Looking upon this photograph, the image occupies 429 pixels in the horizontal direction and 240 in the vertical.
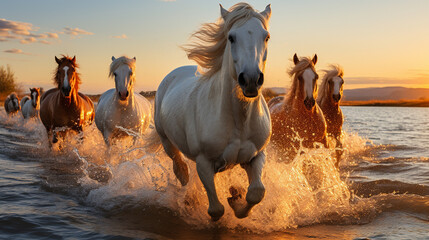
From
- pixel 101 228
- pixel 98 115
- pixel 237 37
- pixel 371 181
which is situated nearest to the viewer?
pixel 237 37

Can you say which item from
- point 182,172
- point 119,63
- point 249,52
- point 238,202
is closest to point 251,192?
point 238,202

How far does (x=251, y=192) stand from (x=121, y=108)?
4.85 meters

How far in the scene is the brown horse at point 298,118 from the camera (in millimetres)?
6113

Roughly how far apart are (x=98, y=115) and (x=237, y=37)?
5941 millimetres

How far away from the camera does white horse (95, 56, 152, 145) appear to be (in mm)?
7484

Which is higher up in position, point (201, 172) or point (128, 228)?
point (201, 172)

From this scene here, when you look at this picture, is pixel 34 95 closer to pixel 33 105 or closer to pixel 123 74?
pixel 33 105

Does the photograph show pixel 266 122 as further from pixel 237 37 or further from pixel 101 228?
pixel 101 228

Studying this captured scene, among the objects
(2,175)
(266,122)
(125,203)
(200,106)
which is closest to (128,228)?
(125,203)

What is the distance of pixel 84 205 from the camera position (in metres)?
5.34

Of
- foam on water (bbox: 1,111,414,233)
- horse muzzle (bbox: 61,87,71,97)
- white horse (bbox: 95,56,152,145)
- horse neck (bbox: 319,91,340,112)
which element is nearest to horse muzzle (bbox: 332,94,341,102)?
horse neck (bbox: 319,91,340,112)

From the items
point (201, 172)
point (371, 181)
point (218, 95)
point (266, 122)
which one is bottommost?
point (371, 181)

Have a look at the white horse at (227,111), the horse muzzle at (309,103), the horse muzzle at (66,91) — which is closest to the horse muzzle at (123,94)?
the horse muzzle at (66,91)

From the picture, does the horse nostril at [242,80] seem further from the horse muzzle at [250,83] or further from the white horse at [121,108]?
the white horse at [121,108]
